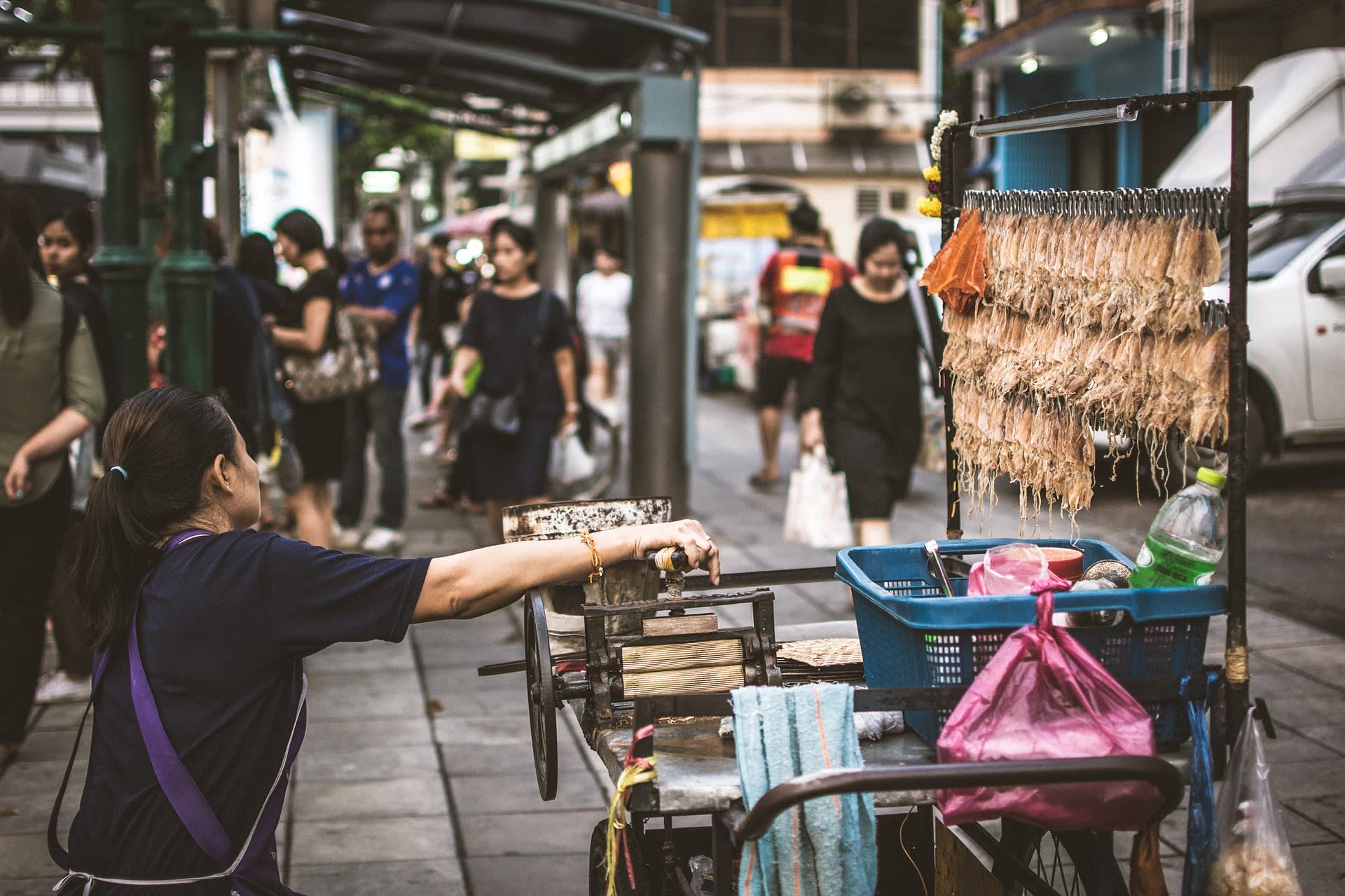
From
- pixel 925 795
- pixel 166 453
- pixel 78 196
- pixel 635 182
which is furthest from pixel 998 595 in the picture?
pixel 78 196

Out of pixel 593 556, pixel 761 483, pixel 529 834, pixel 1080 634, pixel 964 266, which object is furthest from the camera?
pixel 761 483

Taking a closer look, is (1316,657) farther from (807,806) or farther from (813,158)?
(813,158)

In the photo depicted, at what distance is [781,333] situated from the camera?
35.7ft

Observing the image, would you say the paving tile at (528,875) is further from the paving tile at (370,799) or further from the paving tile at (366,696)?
the paving tile at (366,696)

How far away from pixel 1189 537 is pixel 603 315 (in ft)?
38.1

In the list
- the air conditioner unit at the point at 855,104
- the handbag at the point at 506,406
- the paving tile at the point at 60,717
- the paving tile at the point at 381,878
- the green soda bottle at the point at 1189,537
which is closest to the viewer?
the green soda bottle at the point at 1189,537

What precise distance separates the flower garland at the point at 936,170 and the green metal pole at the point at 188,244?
3333mm

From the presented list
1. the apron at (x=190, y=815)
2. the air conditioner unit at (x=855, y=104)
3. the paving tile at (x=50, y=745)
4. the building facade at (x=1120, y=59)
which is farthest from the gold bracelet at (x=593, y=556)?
the air conditioner unit at (x=855, y=104)

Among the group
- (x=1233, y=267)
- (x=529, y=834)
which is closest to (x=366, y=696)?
(x=529, y=834)

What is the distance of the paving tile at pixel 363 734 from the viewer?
527 cm

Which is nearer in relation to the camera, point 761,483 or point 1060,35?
point 761,483

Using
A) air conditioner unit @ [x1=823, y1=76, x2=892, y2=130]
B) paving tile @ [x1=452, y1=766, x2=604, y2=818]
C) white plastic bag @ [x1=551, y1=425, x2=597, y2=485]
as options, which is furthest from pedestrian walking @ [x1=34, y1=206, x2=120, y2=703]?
air conditioner unit @ [x1=823, y1=76, x2=892, y2=130]

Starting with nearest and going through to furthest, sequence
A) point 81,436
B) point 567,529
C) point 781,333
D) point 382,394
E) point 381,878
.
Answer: point 567,529 → point 381,878 → point 81,436 → point 382,394 → point 781,333

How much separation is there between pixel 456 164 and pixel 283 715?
48.3 metres
